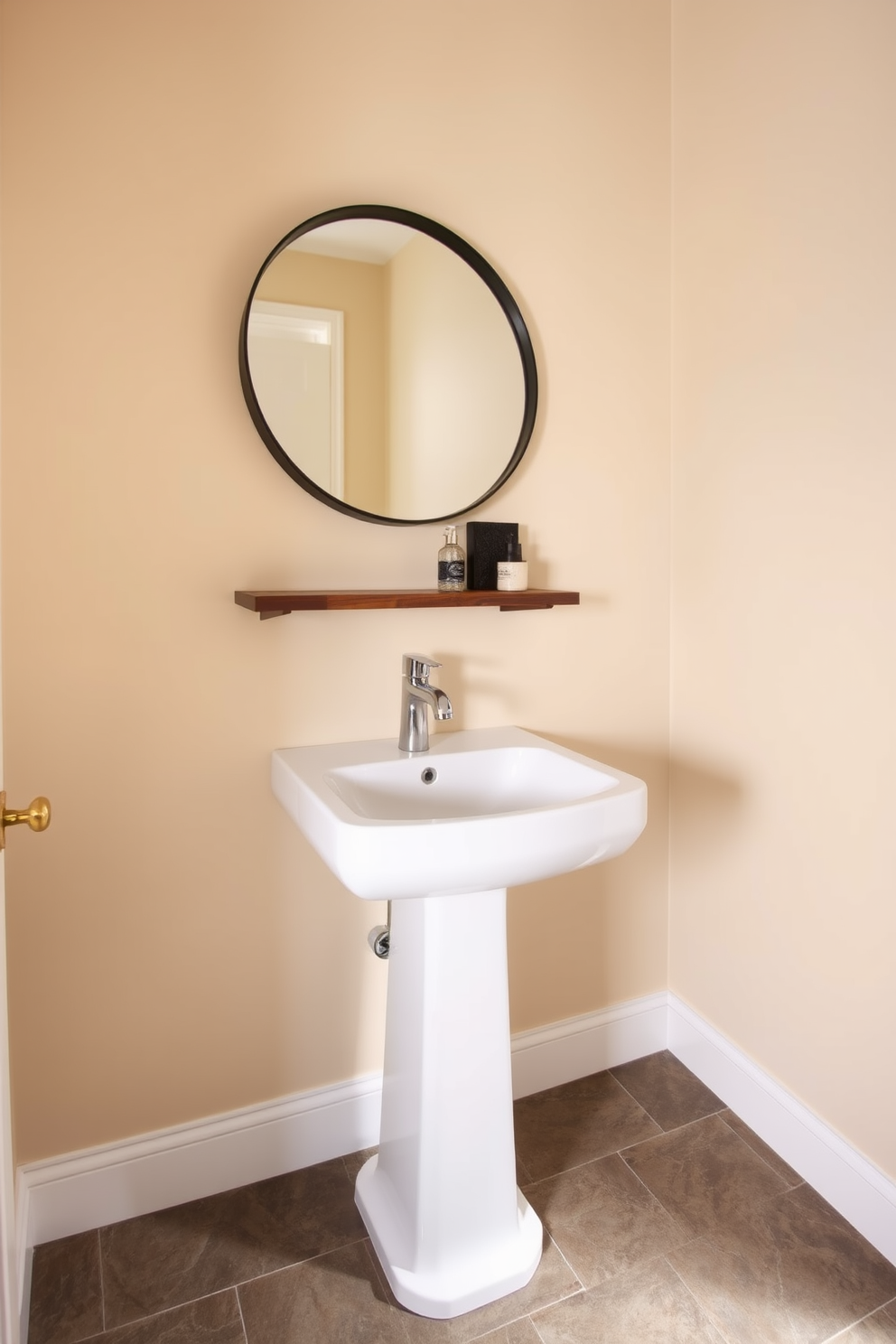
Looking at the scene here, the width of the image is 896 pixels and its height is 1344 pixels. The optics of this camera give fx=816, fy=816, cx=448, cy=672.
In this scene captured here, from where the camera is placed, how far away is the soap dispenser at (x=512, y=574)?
1.59 metres

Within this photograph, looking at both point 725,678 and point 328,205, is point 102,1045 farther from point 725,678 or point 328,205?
point 328,205

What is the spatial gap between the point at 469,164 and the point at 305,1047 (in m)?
1.78

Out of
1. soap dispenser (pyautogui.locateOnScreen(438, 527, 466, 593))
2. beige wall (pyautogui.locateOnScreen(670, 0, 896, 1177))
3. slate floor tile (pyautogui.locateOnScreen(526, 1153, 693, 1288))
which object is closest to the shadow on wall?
beige wall (pyautogui.locateOnScreen(670, 0, 896, 1177))

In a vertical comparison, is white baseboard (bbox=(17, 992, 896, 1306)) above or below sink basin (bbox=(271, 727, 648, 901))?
below

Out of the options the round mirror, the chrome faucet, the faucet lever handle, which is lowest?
the chrome faucet

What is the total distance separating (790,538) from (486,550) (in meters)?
0.58

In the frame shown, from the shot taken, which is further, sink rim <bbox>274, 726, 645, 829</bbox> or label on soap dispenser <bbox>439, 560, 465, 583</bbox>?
label on soap dispenser <bbox>439, 560, 465, 583</bbox>

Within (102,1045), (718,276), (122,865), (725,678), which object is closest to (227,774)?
(122,865)

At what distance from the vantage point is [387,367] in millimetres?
1550

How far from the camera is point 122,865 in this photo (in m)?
1.45

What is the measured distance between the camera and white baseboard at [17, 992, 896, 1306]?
1.43 metres

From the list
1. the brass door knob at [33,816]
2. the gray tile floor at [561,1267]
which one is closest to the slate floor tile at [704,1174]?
the gray tile floor at [561,1267]

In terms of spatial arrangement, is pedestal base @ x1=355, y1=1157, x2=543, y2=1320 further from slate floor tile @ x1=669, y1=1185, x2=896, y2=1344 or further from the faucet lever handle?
the faucet lever handle

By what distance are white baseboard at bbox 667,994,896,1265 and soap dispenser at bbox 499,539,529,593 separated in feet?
3.64
